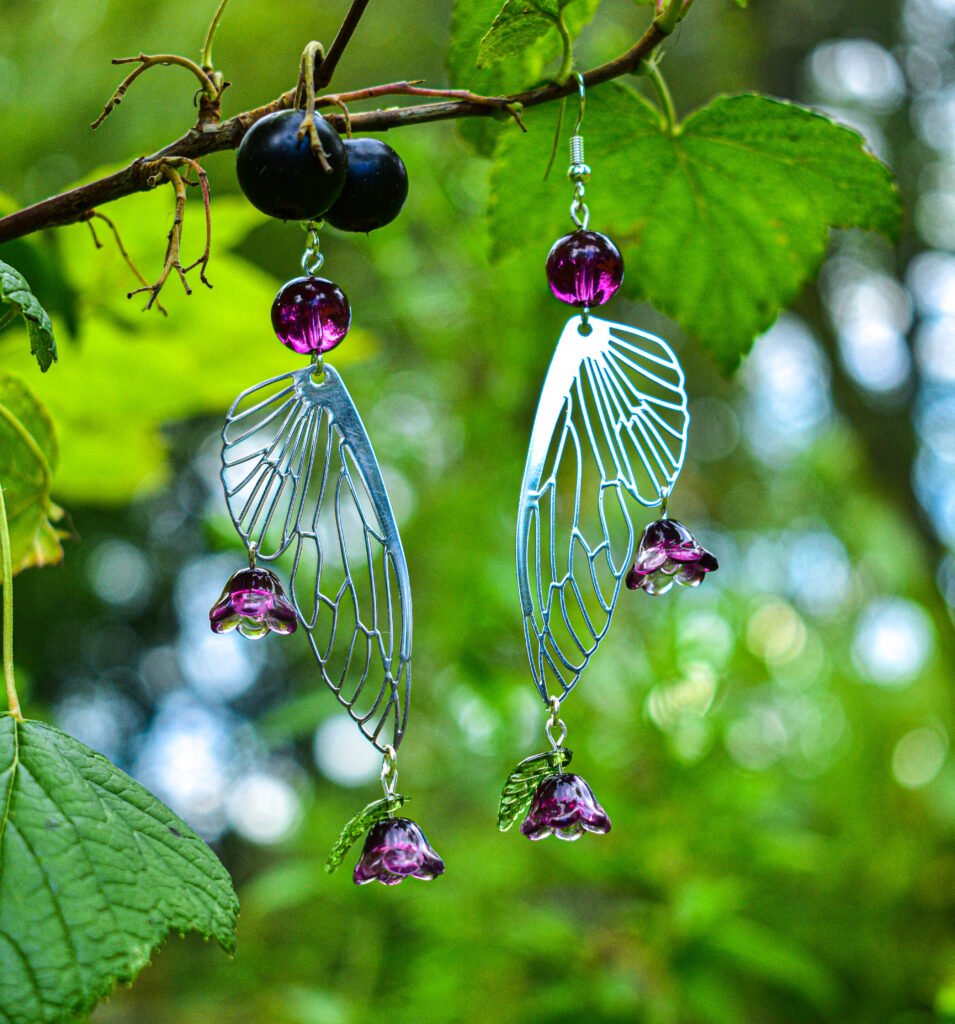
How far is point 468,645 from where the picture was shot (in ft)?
3.02

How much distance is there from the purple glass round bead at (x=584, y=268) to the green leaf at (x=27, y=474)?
0.24 m

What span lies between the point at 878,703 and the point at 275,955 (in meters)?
1.36

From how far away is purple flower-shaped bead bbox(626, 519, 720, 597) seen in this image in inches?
14.6

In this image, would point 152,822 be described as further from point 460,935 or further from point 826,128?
point 460,935

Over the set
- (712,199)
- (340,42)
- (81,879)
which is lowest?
(81,879)

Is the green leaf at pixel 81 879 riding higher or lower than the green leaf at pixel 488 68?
lower

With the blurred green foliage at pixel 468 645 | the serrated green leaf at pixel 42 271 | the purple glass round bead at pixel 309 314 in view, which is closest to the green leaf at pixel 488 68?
the blurred green foliage at pixel 468 645

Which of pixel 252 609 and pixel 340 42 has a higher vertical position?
pixel 340 42

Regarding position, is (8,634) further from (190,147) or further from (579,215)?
(579,215)

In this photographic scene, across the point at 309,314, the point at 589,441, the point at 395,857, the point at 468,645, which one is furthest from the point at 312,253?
the point at 468,645

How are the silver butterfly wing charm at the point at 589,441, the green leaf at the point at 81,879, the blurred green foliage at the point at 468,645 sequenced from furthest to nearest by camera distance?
1. the blurred green foliage at the point at 468,645
2. the silver butterfly wing charm at the point at 589,441
3. the green leaf at the point at 81,879

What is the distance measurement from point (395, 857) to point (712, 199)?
35 centimetres

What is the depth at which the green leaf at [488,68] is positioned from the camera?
418mm

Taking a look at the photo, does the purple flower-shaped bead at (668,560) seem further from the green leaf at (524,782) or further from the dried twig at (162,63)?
the dried twig at (162,63)
